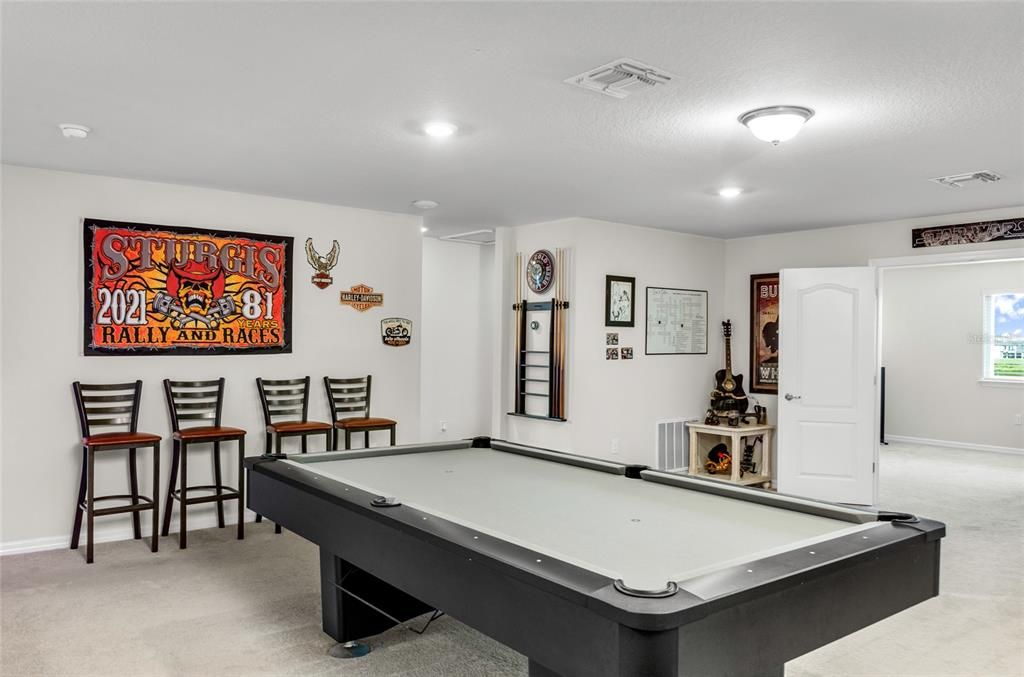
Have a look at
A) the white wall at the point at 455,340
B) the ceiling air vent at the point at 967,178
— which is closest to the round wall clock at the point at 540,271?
the white wall at the point at 455,340

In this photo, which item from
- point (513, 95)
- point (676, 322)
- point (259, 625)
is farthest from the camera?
point (676, 322)

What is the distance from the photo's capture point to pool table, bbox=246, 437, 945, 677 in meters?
1.48

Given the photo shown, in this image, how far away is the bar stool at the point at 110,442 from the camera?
4.07m

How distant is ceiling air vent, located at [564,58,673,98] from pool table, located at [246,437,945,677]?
1.50 m

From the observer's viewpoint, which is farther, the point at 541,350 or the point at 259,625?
the point at 541,350

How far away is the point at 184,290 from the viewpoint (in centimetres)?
475

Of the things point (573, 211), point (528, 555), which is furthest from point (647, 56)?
point (573, 211)

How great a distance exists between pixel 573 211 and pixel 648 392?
188cm

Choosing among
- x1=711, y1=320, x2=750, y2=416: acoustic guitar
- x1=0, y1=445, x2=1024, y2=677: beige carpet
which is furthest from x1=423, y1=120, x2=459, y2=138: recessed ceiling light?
x1=711, y1=320, x2=750, y2=416: acoustic guitar

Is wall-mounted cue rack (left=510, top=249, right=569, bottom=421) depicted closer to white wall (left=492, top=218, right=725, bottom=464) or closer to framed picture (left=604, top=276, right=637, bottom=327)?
white wall (left=492, top=218, right=725, bottom=464)

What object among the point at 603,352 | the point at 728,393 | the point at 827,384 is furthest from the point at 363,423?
the point at 827,384

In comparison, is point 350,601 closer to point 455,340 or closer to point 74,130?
point 74,130

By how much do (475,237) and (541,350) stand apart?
1608 mm

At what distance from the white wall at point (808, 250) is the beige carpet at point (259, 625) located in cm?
234
